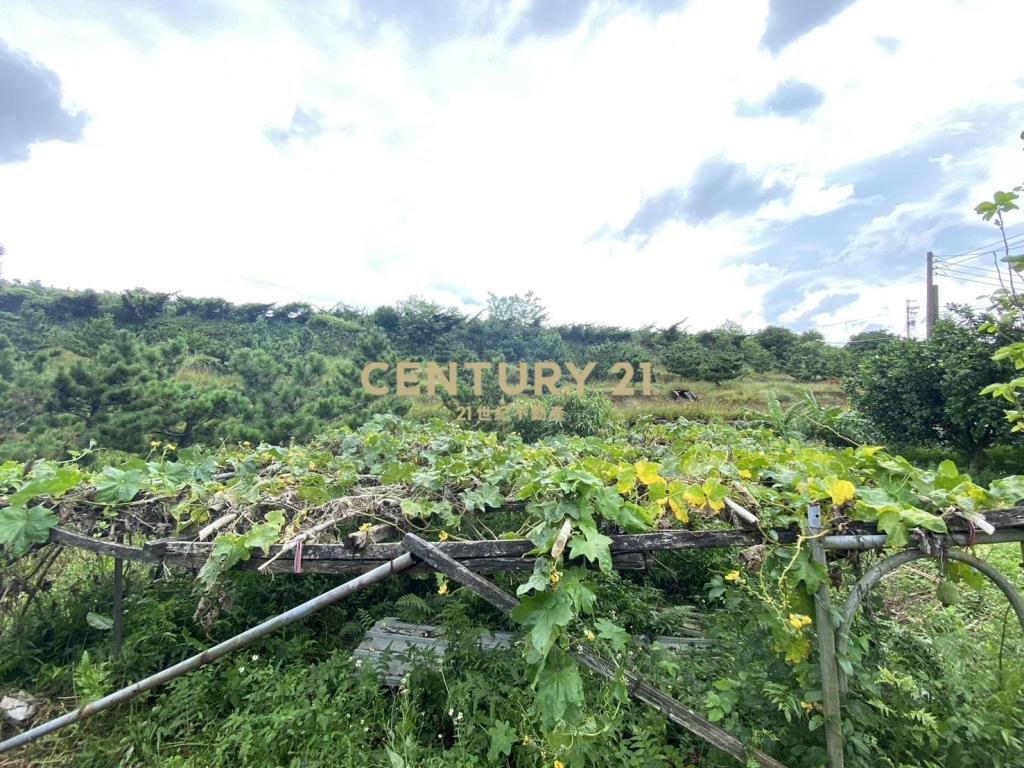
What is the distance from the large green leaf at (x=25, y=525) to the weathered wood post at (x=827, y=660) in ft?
9.77

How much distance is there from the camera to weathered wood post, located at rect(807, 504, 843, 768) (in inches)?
51.4

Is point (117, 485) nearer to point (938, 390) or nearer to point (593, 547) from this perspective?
point (593, 547)

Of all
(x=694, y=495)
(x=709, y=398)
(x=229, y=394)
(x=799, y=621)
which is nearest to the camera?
(x=799, y=621)

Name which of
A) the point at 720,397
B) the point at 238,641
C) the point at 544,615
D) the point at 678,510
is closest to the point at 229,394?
the point at 238,641

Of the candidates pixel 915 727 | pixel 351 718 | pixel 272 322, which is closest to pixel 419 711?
pixel 351 718

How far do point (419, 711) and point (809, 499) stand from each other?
1777 mm

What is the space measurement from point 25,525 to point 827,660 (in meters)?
3.09

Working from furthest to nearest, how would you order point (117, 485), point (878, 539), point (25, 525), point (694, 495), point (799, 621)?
point (117, 485) < point (25, 525) < point (694, 495) < point (878, 539) < point (799, 621)

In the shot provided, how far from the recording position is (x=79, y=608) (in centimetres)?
261

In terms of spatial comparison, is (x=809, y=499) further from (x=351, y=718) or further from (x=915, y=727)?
(x=351, y=718)

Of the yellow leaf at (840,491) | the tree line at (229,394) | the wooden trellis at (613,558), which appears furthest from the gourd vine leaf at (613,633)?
the tree line at (229,394)

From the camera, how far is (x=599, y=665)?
1.56 meters

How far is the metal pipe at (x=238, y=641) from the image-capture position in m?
1.58

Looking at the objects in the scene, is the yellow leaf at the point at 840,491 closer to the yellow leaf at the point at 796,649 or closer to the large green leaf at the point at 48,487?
the yellow leaf at the point at 796,649
